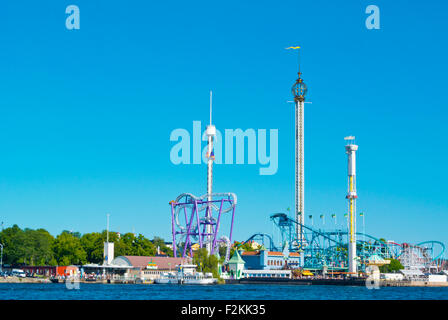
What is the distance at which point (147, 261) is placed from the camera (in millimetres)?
148625

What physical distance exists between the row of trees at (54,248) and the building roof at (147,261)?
10.3 m

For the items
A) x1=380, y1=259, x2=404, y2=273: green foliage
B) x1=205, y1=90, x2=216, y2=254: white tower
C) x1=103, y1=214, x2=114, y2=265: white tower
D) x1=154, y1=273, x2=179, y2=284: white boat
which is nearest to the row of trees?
x1=103, y1=214, x2=114, y2=265: white tower

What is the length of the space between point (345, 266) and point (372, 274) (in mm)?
20198

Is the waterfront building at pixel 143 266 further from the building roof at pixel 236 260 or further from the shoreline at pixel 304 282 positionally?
the building roof at pixel 236 260

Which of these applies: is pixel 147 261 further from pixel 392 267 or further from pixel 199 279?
pixel 392 267

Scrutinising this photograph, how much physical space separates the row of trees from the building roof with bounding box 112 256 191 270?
1028 cm

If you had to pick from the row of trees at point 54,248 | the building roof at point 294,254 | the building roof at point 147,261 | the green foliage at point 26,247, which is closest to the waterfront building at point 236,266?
the building roof at point 147,261

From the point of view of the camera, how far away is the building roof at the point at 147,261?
475 ft

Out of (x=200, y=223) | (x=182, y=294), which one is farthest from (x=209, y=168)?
(x=182, y=294)

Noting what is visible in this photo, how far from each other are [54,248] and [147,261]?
977 inches

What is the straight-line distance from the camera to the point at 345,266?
16700cm
